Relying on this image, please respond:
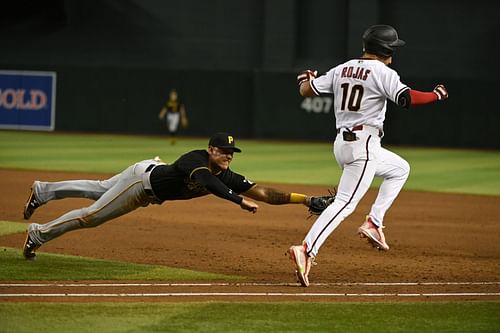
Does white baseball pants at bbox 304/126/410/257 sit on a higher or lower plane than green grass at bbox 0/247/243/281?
higher

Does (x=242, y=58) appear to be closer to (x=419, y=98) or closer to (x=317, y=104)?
(x=317, y=104)

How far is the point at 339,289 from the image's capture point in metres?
8.47

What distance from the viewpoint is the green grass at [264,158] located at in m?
19.6

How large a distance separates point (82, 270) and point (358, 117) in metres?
2.91

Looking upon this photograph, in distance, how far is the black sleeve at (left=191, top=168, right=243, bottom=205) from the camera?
8.23 m

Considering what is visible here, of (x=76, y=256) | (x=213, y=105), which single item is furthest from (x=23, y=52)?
(x=76, y=256)

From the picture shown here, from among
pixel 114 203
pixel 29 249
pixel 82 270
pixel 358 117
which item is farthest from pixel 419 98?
pixel 29 249

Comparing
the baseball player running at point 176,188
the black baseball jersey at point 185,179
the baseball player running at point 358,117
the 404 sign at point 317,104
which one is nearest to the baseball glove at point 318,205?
the baseball player running at point 176,188

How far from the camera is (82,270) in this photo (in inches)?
360

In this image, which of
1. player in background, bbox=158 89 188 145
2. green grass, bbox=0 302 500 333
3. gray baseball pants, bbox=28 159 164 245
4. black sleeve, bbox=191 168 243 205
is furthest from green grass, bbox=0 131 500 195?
green grass, bbox=0 302 500 333

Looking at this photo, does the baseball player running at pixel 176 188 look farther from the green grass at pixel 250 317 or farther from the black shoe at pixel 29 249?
the green grass at pixel 250 317

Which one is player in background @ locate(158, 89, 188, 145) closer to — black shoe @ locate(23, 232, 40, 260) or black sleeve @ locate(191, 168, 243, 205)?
black shoe @ locate(23, 232, 40, 260)

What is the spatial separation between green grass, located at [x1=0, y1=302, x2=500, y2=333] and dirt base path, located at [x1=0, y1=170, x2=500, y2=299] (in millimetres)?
879

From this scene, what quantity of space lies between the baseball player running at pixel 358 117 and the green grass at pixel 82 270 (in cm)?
101
